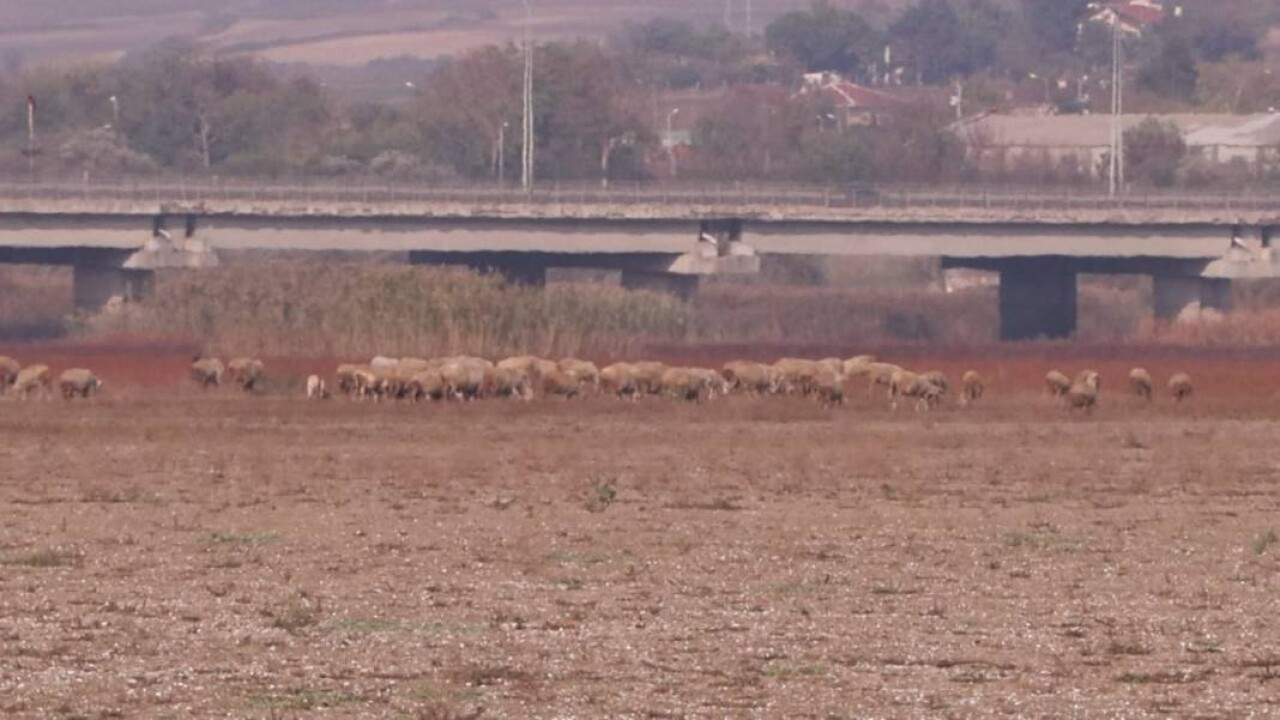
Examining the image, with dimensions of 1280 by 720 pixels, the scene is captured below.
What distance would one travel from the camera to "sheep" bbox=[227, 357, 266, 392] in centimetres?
4784

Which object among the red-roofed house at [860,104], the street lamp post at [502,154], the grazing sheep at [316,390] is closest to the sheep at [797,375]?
the grazing sheep at [316,390]

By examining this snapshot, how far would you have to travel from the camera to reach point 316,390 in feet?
152

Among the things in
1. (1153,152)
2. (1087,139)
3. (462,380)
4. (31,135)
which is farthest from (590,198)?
(1087,139)

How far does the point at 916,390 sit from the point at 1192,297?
37.6 m

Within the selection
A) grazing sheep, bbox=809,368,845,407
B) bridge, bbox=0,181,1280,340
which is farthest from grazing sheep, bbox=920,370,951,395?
bridge, bbox=0,181,1280,340

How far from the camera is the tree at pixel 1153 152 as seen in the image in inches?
5098

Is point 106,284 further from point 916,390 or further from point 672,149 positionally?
point 672,149

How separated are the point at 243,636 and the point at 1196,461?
737 inches

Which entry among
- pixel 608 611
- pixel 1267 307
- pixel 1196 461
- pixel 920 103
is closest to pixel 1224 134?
pixel 920 103

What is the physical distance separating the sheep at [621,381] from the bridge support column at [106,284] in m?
35.9

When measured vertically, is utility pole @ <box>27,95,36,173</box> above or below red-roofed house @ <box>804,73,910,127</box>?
below

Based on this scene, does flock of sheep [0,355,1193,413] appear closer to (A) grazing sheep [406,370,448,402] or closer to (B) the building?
(A) grazing sheep [406,370,448,402]

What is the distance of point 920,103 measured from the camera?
179 m

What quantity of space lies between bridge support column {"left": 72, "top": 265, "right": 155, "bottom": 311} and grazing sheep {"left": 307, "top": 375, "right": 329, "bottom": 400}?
112ft
